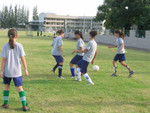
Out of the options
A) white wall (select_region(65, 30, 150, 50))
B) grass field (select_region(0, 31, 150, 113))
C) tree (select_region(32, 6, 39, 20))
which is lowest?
grass field (select_region(0, 31, 150, 113))

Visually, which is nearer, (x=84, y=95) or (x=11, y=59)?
(x=11, y=59)

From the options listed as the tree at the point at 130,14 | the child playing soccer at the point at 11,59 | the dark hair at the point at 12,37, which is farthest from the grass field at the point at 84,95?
the tree at the point at 130,14

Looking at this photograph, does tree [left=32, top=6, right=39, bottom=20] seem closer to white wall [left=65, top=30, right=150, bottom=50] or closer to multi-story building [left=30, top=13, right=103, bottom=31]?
multi-story building [left=30, top=13, right=103, bottom=31]

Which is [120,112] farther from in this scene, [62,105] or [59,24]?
[59,24]

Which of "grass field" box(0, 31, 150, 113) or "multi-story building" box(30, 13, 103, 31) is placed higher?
"multi-story building" box(30, 13, 103, 31)

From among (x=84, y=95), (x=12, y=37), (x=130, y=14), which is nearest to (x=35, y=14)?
(x=130, y=14)

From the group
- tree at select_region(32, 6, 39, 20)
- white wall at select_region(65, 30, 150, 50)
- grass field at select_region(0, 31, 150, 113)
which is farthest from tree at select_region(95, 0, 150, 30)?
tree at select_region(32, 6, 39, 20)

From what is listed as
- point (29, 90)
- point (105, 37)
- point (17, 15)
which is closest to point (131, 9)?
point (105, 37)

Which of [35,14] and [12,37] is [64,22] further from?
[12,37]

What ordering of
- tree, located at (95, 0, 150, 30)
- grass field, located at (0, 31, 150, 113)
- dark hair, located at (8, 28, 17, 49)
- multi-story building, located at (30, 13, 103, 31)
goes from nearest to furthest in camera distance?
dark hair, located at (8, 28, 17, 49) → grass field, located at (0, 31, 150, 113) → tree, located at (95, 0, 150, 30) → multi-story building, located at (30, 13, 103, 31)

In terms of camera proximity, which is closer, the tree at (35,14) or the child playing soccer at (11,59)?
the child playing soccer at (11,59)

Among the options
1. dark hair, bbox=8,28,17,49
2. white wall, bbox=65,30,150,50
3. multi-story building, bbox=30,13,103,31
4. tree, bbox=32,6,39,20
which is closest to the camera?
dark hair, bbox=8,28,17,49

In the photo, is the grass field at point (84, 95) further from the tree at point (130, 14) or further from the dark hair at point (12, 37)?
the tree at point (130, 14)

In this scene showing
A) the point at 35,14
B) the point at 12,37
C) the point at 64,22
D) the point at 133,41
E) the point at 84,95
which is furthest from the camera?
the point at 64,22
